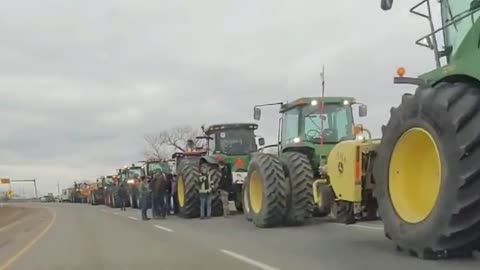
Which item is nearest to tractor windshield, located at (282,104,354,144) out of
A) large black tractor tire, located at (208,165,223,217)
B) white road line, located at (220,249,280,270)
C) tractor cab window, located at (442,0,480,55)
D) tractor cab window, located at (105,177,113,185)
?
large black tractor tire, located at (208,165,223,217)

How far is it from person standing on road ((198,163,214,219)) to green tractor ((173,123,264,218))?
11 centimetres

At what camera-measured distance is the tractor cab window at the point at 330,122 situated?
1609cm

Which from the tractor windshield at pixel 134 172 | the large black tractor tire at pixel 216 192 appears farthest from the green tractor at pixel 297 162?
the tractor windshield at pixel 134 172

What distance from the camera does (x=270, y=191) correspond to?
14.6m

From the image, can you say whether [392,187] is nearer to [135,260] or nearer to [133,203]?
[135,260]

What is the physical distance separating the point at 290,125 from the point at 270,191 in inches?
105

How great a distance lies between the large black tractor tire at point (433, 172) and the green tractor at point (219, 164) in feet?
37.3

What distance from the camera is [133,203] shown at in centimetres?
3969

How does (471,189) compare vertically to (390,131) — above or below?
below

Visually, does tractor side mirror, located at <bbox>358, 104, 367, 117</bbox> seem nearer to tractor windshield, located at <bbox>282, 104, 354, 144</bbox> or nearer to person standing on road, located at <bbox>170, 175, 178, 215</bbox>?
tractor windshield, located at <bbox>282, 104, 354, 144</bbox>

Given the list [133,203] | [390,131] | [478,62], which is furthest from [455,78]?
[133,203]

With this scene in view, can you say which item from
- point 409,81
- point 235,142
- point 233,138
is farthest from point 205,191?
point 409,81

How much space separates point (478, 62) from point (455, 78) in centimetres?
47

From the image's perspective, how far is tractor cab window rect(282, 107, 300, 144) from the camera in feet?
54.0
